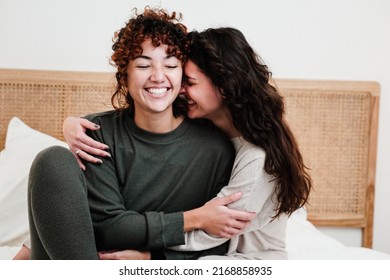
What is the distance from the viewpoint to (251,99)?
41.5 inches

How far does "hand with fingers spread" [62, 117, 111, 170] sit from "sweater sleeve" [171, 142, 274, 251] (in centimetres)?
23

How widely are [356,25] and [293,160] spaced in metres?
0.85

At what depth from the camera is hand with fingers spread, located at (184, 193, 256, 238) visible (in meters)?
1.00

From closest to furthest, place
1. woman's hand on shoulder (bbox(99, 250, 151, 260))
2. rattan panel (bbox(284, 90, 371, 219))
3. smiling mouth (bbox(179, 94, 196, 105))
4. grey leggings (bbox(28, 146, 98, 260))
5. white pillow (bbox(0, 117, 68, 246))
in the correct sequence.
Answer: grey leggings (bbox(28, 146, 98, 260)) < woman's hand on shoulder (bbox(99, 250, 151, 260)) < smiling mouth (bbox(179, 94, 196, 105)) < white pillow (bbox(0, 117, 68, 246)) < rattan panel (bbox(284, 90, 371, 219))

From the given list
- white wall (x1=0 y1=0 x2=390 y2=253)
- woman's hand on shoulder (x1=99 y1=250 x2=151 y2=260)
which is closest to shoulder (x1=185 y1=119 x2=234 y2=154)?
woman's hand on shoulder (x1=99 y1=250 x2=151 y2=260)

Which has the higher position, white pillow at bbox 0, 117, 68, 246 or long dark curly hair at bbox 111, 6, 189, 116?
long dark curly hair at bbox 111, 6, 189, 116

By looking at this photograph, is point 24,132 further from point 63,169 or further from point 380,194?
point 380,194

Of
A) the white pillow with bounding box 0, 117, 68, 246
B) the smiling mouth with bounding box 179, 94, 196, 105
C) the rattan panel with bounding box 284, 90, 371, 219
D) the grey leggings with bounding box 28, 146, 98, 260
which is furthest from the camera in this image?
the rattan panel with bounding box 284, 90, 371, 219

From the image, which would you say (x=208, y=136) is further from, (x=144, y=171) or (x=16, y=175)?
(x=16, y=175)

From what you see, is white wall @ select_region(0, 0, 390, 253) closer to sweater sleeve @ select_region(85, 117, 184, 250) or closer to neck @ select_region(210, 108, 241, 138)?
neck @ select_region(210, 108, 241, 138)

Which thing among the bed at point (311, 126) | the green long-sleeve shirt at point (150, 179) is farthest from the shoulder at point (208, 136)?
the bed at point (311, 126)

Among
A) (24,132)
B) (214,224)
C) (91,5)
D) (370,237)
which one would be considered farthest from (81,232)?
(370,237)

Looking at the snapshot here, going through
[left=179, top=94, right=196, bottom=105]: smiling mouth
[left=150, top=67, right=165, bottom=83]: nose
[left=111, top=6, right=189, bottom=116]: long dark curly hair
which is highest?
[left=111, top=6, right=189, bottom=116]: long dark curly hair

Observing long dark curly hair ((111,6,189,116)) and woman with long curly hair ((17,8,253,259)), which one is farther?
long dark curly hair ((111,6,189,116))
